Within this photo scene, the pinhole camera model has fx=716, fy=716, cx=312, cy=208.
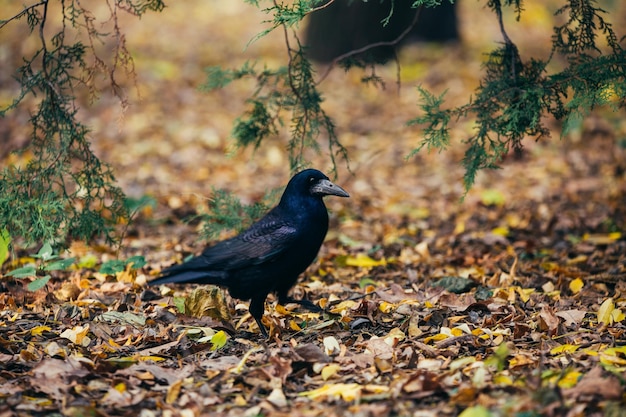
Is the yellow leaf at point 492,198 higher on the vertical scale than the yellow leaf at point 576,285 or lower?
higher

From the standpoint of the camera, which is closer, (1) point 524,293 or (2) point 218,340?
(2) point 218,340

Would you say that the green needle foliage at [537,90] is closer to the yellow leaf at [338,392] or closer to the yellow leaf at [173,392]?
the yellow leaf at [338,392]

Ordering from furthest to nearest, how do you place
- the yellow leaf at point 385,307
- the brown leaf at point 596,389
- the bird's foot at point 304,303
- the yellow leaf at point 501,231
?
the yellow leaf at point 501,231 < the bird's foot at point 304,303 < the yellow leaf at point 385,307 < the brown leaf at point 596,389

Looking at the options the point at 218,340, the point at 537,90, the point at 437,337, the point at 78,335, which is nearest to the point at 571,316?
the point at 437,337

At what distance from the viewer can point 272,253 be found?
4.52 m

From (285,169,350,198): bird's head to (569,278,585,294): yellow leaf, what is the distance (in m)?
1.73

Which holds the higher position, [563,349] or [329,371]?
[329,371]

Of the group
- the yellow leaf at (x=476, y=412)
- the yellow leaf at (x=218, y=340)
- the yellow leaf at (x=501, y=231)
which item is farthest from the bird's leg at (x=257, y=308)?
the yellow leaf at (x=501, y=231)

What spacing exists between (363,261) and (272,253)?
153cm

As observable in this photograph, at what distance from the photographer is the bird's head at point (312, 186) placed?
15.3 ft

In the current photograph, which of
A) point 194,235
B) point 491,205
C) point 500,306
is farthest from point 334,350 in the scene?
point 491,205

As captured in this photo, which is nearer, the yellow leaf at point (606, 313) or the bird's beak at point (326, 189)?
the yellow leaf at point (606, 313)

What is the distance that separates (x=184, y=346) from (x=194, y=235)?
9.05 feet

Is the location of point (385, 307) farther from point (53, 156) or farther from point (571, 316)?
point (53, 156)
